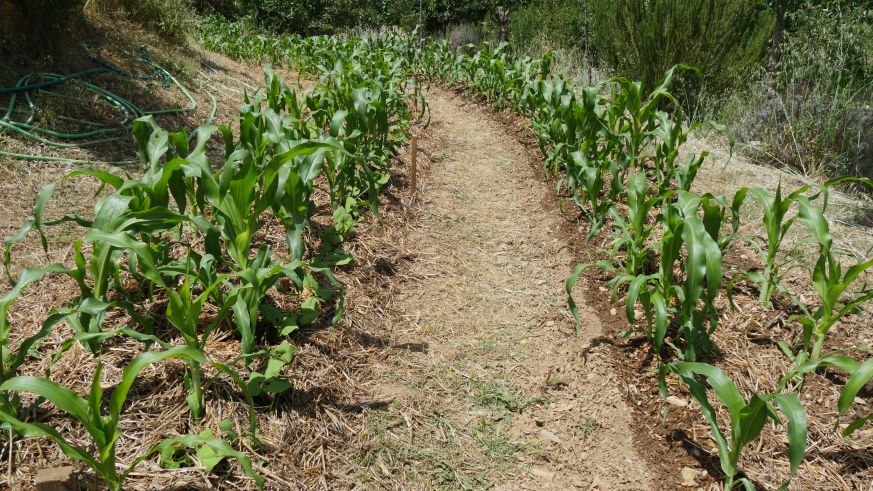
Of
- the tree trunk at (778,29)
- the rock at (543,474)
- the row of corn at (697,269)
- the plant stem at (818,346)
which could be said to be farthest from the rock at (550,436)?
the tree trunk at (778,29)

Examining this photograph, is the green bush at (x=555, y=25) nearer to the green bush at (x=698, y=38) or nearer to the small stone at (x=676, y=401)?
the green bush at (x=698, y=38)

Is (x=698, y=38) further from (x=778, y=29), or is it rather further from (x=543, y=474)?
(x=543, y=474)

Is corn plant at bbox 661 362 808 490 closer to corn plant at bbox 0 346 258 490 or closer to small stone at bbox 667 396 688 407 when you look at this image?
small stone at bbox 667 396 688 407

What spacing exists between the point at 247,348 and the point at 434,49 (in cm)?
955

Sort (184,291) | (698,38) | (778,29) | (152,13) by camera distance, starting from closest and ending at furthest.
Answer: (184,291) → (778,29) → (152,13) → (698,38)

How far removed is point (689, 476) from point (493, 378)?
0.90 m

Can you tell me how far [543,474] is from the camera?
2.14 metres

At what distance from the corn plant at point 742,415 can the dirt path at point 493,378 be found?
1.10ft

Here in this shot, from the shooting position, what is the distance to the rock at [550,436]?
7.50ft

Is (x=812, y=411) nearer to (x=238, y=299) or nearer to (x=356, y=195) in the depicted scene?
(x=238, y=299)

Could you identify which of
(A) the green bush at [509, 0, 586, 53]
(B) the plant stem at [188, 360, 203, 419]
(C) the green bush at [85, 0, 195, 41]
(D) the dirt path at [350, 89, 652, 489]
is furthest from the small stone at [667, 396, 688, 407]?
(A) the green bush at [509, 0, 586, 53]

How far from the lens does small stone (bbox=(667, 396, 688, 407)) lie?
2.35 m

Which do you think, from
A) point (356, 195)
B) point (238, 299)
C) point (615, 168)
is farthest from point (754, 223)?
point (238, 299)

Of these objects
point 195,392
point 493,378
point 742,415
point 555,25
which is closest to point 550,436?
point 493,378
